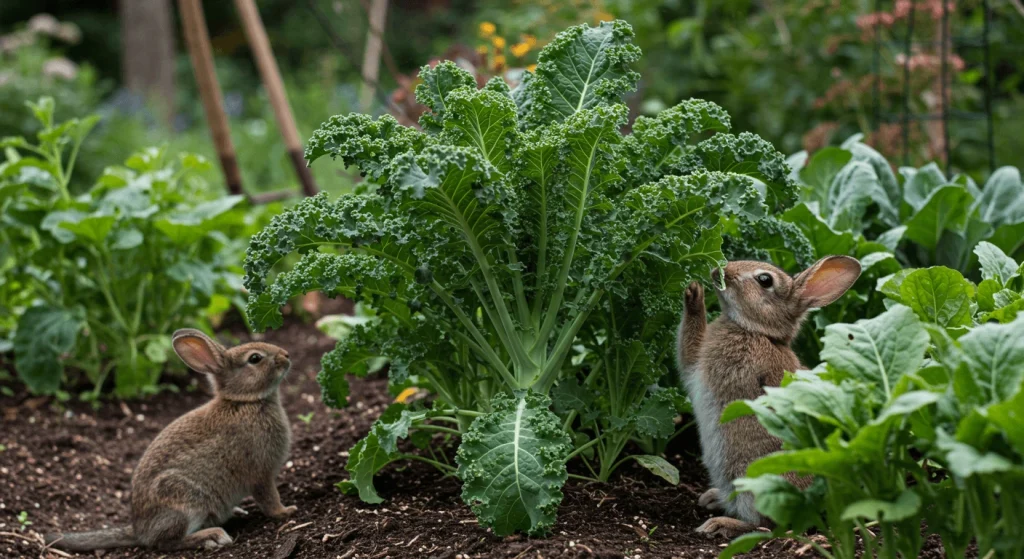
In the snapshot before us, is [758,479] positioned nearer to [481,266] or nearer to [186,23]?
[481,266]

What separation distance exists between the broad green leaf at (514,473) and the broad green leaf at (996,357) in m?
1.37

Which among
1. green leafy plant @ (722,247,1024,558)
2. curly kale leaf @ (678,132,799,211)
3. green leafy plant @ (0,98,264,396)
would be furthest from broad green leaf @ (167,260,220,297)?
green leafy plant @ (722,247,1024,558)

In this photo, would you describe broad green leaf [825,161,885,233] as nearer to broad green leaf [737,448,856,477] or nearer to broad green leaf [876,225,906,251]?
broad green leaf [876,225,906,251]

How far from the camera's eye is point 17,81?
40.5 ft

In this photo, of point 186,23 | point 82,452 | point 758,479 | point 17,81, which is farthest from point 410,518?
point 17,81

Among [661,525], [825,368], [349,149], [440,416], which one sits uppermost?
[349,149]

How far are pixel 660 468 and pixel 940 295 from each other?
4.08 feet

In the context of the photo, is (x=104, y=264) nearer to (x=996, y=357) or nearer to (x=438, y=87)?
(x=438, y=87)

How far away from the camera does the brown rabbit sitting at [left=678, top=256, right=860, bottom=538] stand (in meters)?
3.66

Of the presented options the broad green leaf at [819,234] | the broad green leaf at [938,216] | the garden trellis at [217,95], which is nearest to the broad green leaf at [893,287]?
the broad green leaf at [819,234]

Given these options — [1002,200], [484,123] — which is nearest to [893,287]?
[484,123]

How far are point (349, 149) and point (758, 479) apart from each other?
5.99 ft

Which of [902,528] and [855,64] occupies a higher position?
[855,64]

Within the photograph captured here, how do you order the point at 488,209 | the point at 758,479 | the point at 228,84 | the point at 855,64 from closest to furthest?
the point at 758,479 → the point at 488,209 → the point at 855,64 → the point at 228,84
